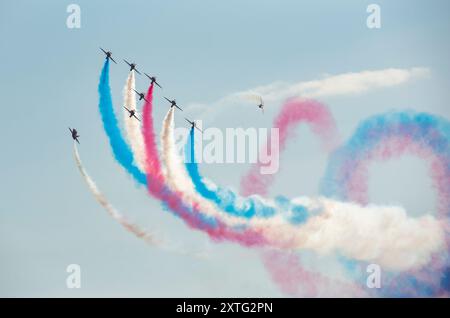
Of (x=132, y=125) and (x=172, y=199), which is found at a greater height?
(x=132, y=125)

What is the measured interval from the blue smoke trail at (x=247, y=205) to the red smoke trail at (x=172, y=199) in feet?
3.23

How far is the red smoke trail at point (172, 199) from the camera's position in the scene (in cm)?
7944

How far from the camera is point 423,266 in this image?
264 ft

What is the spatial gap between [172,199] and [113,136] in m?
4.97

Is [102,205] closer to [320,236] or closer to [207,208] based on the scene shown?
[207,208]

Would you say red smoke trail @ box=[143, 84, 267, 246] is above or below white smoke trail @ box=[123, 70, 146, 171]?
below

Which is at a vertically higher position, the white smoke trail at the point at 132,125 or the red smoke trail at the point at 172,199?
the white smoke trail at the point at 132,125

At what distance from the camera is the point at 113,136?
79.5m

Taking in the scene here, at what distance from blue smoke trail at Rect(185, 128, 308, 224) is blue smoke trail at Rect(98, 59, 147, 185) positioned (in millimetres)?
3212

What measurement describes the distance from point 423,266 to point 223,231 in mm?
11845

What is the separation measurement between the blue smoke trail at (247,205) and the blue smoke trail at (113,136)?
10.5 ft

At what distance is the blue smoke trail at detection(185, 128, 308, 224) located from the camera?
3142 inches

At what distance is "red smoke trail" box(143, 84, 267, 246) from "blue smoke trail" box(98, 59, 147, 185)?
724 mm
